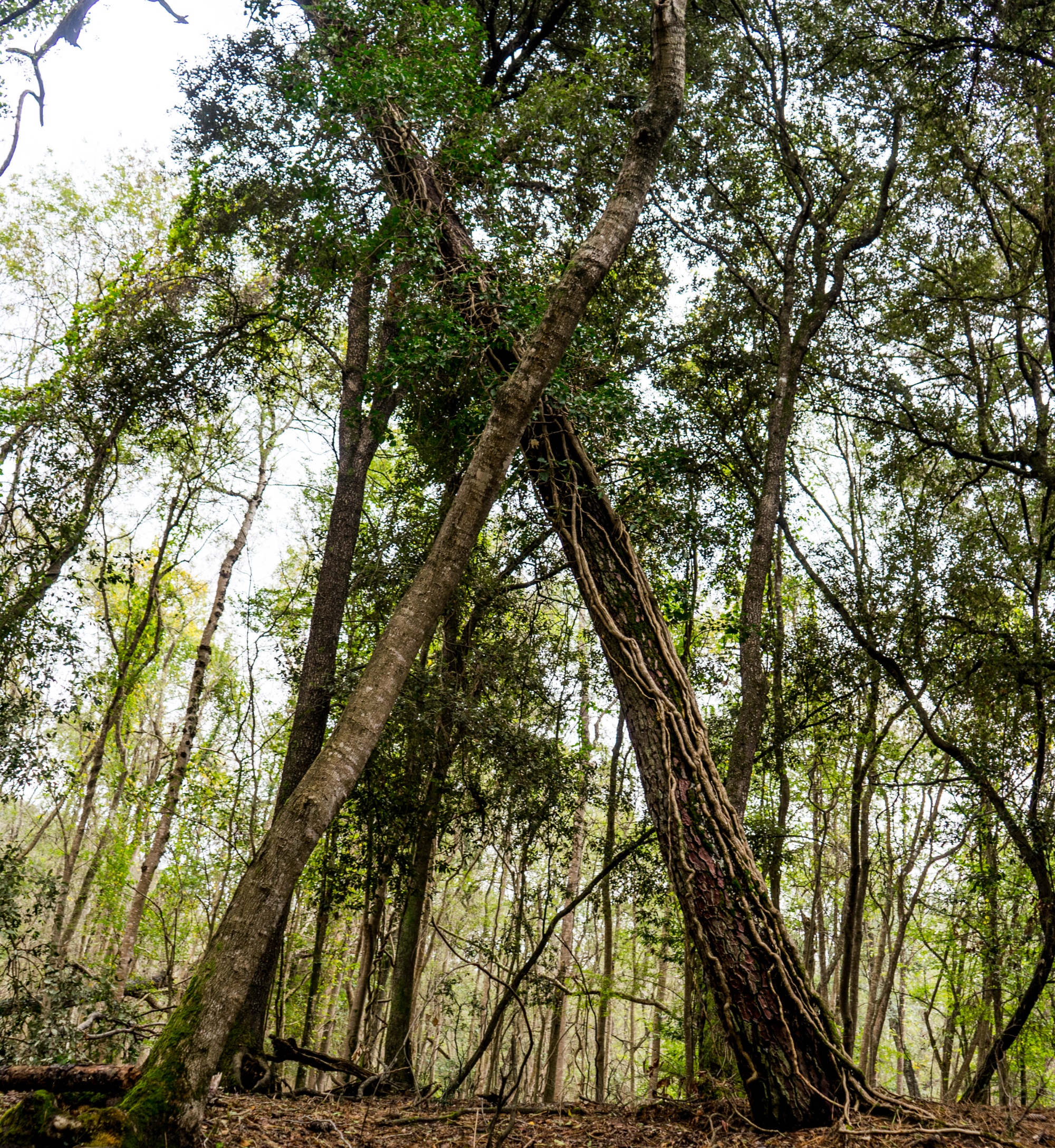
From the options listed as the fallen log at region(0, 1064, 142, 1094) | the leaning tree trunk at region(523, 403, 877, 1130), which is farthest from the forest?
the fallen log at region(0, 1064, 142, 1094)

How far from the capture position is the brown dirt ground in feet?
10.6

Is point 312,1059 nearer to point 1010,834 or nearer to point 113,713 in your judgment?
point 113,713

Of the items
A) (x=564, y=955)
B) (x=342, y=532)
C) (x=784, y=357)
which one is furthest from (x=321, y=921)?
Answer: (x=784, y=357)

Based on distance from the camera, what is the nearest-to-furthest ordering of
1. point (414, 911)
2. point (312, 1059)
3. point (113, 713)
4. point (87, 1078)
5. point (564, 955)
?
point (87, 1078)
point (312, 1059)
point (414, 911)
point (113, 713)
point (564, 955)

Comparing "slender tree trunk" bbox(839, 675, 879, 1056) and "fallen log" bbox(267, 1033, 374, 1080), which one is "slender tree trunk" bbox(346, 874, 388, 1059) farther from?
"slender tree trunk" bbox(839, 675, 879, 1056)

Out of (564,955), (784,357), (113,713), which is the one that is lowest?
(564,955)

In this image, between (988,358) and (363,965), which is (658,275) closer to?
(988,358)

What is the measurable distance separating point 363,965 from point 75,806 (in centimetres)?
1074

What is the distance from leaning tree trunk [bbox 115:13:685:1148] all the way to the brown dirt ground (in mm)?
598

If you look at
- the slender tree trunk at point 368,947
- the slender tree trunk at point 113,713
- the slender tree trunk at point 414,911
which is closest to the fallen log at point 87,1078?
the slender tree trunk at point 414,911

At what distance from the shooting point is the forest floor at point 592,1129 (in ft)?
10.6

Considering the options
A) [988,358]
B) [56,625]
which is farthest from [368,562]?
[988,358]

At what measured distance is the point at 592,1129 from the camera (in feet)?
13.5

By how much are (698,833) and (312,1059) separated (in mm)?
3892
